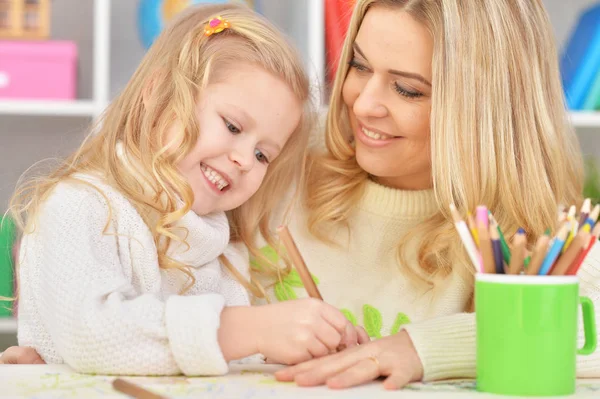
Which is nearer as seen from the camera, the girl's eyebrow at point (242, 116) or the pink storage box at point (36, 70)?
the girl's eyebrow at point (242, 116)

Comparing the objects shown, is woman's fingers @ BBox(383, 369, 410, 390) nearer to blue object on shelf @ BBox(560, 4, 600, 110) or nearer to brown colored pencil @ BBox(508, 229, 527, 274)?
brown colored pencil @ BBox(508, 229, 527, 274)

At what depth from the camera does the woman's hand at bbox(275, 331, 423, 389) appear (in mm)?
869

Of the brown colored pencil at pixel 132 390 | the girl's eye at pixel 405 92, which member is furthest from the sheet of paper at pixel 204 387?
the girl's eye at pixel 405 92

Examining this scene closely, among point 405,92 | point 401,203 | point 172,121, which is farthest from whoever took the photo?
point 401,203

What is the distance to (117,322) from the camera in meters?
0.91

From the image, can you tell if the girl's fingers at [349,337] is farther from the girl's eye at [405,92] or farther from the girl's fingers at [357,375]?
the girl's eye at [405,92]

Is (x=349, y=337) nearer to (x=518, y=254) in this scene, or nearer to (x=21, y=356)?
(x=518, y=254)

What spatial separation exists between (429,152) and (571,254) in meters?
0.59

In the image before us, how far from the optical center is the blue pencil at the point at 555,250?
81 cm

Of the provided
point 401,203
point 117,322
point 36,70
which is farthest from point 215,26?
point 36,70

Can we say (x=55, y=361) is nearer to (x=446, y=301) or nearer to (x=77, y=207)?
(x=77, y=207)

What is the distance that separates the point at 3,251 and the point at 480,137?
115 centimetres

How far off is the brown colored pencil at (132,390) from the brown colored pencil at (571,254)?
0.39 m

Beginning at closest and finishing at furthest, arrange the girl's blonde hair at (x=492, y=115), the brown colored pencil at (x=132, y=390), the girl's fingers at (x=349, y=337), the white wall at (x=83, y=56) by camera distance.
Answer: the brown colored pencil at (x=132, y=390) → the girl's fingers at (x=349, y=337) → the girl's blonde hair at (x=492, y=115) → the white wall at (x=83, y=56)
